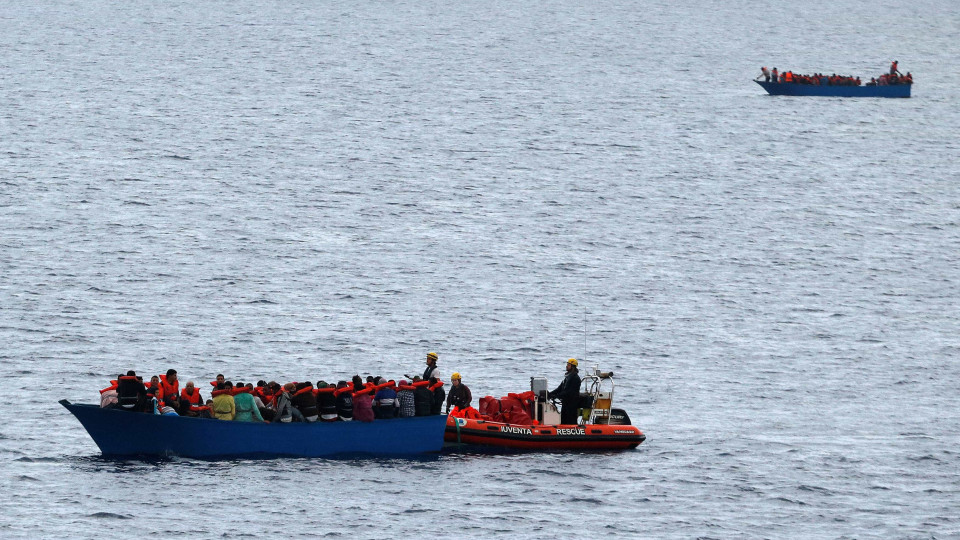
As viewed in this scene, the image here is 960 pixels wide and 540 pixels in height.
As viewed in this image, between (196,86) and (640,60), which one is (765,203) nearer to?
(196,86)

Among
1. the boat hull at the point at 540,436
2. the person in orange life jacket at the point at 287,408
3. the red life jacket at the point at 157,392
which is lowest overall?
the boat hull at the point at 540,436

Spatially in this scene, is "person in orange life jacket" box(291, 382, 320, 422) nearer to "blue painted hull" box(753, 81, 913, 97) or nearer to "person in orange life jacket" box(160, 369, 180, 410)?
"person in orange life jacket" box(160, 369, 180, 410)

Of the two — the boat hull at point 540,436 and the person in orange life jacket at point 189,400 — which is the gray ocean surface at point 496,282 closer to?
the boat hull at point 540,436

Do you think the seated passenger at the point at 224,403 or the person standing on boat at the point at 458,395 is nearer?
the seated passenger at the point at 224,403

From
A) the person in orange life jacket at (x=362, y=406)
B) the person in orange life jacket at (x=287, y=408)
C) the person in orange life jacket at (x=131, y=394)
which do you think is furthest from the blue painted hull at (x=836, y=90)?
the person in orange life jacket at (x=131, y=394)

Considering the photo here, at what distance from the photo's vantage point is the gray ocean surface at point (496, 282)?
3950 cm

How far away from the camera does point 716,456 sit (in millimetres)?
44031

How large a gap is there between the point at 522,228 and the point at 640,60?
3365 inches

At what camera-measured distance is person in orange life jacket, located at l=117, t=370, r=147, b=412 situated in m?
39.0

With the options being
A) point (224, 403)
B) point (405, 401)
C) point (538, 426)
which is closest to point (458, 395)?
point (405, 401)

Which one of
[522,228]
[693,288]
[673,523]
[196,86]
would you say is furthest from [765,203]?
[196,86]

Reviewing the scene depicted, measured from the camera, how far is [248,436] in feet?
131

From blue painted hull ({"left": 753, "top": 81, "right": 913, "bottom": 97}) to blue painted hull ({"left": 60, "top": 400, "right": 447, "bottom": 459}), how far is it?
8864 cm

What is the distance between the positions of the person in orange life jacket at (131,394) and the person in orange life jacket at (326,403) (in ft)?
14.5
